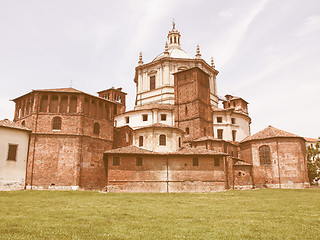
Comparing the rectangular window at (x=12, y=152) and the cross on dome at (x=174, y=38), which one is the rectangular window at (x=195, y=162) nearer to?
the rectangular window at (x=12, y=152)

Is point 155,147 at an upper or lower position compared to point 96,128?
lower

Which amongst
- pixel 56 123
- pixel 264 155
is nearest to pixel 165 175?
pixel 56 123

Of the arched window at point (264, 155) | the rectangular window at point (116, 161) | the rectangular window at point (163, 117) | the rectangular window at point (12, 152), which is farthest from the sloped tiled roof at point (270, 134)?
the rectangular window at point (12, 152)

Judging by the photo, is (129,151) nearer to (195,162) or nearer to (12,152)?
(195,162)

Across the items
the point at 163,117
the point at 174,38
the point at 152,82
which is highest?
the point at 174,38

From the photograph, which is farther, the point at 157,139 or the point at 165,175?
the point at 157,139

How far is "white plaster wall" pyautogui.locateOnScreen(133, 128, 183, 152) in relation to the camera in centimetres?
3347

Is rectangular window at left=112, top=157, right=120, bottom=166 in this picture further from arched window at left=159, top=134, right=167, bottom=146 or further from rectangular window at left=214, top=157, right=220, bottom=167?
rectangular window at left=214, top=157, right=220, bottom=167

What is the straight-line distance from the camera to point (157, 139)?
3366 centimetres

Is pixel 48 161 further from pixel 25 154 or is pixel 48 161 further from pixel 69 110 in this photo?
pixel 69 110

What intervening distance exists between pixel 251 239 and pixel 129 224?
4.60 m

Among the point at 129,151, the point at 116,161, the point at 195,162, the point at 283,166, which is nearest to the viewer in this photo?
the point at 116,161

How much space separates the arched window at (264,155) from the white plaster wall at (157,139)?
523 inches

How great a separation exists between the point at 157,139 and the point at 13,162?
50.9 ft
